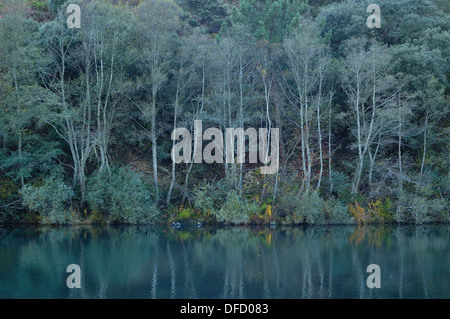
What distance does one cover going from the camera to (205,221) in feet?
83.9

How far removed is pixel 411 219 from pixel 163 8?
18.9 meters

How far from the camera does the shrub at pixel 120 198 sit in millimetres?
24391

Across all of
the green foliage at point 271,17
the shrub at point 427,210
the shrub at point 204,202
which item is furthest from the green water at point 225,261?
the green foliage at point 271,17

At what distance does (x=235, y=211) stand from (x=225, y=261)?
7655mm

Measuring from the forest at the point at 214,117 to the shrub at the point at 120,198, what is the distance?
0.25ft

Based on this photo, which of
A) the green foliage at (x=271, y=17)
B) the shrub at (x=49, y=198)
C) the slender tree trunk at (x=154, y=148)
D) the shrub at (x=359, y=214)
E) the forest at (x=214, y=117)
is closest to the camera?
the shrub at (x=49, y=198)

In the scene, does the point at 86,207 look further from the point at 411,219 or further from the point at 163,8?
the point at 411,219

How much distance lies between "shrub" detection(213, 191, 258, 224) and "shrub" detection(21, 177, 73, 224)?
806 cm

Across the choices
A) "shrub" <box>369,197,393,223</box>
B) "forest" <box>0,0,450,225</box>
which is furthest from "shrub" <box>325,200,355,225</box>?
"shrub" <box>369,197,393,223</box>

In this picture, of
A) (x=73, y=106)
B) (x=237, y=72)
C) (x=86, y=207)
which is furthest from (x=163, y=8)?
(x=86, y=207)

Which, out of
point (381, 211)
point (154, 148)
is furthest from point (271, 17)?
point (381, 211)

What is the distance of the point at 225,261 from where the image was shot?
17438 millimetres

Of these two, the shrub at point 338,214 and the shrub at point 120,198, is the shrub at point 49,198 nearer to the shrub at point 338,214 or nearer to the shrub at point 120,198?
the shrub at point 120,198
